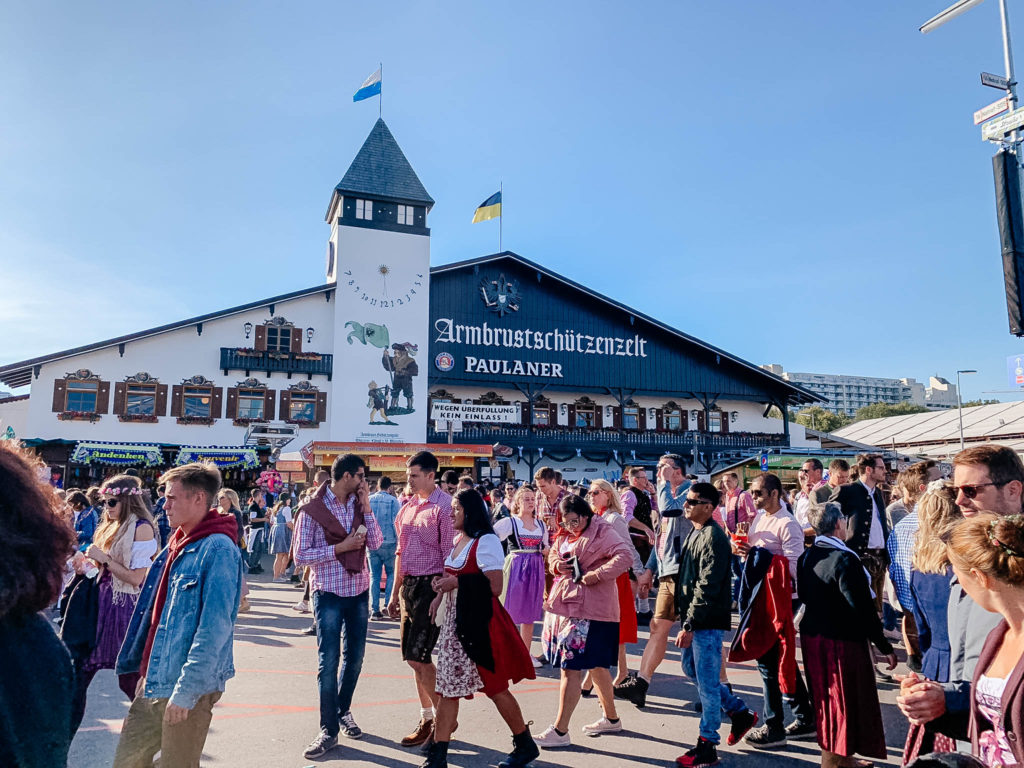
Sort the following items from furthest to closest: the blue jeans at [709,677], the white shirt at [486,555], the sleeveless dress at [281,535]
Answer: the sleeveless dress at [281,535]
the blue jeans at [709,677]
the white shirt at [486,555]

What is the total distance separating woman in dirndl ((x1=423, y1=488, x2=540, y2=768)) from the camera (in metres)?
4.41

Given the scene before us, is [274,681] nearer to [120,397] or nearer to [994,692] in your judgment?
[994,692]

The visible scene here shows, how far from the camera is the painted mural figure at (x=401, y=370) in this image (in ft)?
95.7

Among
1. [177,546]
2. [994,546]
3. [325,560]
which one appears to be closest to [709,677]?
[325,560]

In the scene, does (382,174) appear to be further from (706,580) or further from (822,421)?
(822,421)

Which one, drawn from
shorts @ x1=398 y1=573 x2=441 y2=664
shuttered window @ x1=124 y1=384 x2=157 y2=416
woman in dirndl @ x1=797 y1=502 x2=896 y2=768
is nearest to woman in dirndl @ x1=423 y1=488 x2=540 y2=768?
shorts @ x1=398 y1=573 x2=441 y2=664

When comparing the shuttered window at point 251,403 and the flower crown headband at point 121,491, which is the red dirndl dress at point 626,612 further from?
the shuttered window at point 251,403

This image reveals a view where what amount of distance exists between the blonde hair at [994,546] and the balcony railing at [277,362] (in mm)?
27726

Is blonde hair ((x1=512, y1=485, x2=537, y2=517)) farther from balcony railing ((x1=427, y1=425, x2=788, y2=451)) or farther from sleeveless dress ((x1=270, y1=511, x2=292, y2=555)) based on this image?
balcony railing ((x1=427, y1=425, x2=788, y2=451))

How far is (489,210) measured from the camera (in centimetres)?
3400

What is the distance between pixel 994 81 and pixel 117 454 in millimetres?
25564

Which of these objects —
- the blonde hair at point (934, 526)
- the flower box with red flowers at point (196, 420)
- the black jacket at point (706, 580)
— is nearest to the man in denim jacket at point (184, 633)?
the black jacket at point (706, 580)

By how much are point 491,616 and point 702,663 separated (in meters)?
1.48

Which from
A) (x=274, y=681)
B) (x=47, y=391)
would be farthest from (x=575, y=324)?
(x=274, y=681)
